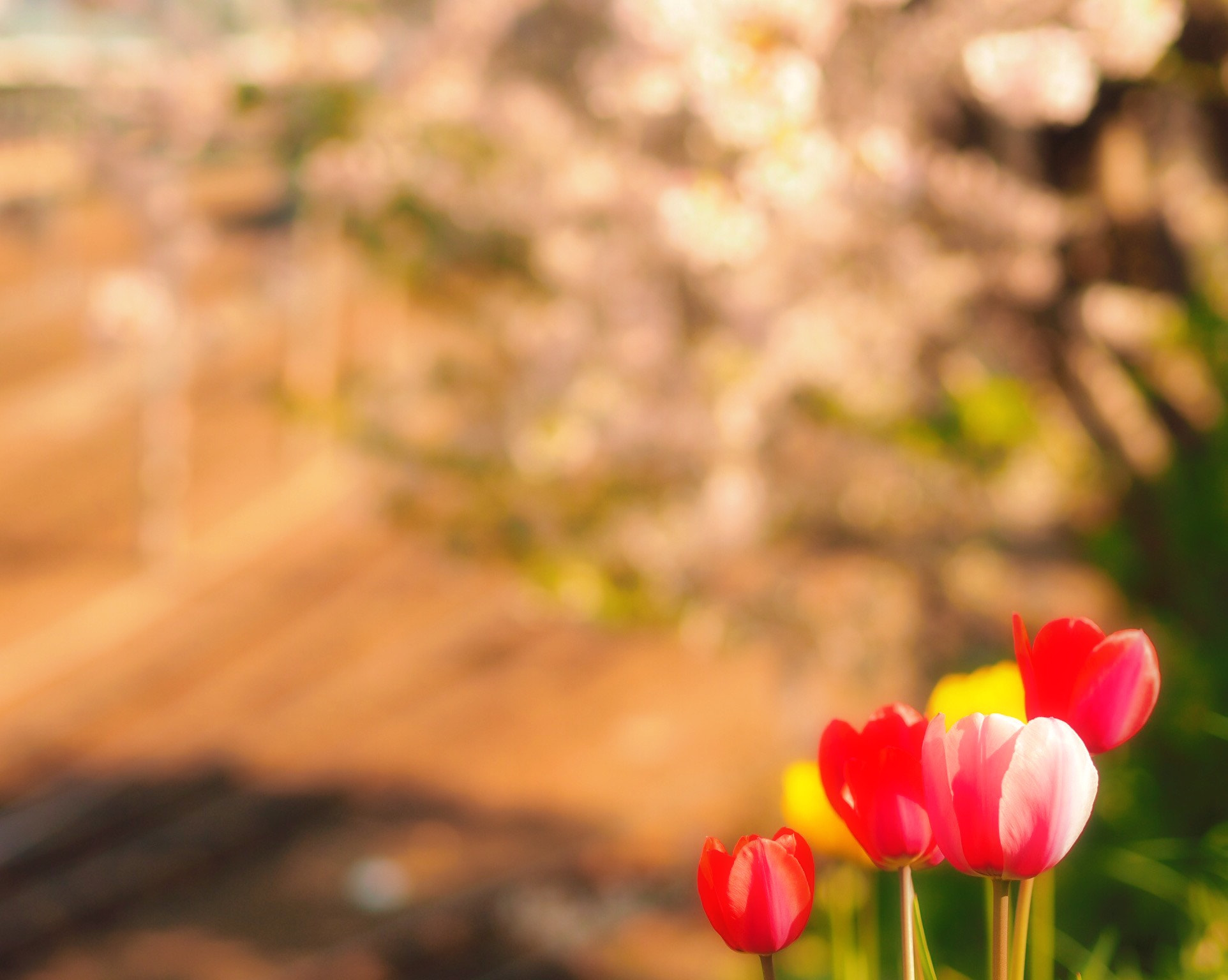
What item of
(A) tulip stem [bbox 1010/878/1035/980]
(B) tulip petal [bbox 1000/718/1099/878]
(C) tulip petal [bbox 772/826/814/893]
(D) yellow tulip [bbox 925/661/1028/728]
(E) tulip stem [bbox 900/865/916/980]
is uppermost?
(D) yellow tulip [bbox 925/661/1028/728]

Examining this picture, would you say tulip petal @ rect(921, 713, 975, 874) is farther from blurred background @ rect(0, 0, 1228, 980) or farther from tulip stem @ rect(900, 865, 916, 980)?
blurred background @ rect(0, 0, 1228, 980)

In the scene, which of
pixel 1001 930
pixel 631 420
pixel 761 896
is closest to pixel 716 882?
pixel 761 896

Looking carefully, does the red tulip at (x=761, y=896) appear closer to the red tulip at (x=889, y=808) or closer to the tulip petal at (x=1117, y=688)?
the red tulip at (x=889, y=808)

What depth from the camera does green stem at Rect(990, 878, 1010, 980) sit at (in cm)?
49

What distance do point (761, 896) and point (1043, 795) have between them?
0.13 m

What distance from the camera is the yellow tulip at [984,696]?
558 millimetres

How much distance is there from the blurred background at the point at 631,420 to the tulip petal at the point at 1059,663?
125 centimetres

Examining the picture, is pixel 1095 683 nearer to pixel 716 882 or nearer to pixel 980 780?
pixel 980 780

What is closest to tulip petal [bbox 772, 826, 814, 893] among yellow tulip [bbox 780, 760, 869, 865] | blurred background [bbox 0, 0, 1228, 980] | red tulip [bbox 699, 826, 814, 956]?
red tulip [bbox 699, 826, 814, 956]

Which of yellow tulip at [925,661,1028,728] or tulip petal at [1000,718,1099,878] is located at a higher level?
yellow tulip at [925,661,1028,728]

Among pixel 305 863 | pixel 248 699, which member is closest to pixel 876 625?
pixel 305 863

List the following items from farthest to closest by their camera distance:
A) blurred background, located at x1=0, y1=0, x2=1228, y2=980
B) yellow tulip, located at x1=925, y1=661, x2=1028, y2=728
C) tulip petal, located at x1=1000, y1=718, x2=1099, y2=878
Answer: blurred background, located at x1=0, y1=0, x2=1228, y2=980 < yellow tulip, located at x1=925, y1=661, x2=1028, y2=728 < tulip petal, located at x1=1000, y1=718, x2=1099, y2=878

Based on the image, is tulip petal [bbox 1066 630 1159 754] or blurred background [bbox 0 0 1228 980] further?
blurred background [bbox 0 0 1228 980]

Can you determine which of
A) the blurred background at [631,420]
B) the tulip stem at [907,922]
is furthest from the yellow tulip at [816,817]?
the blurred background at [631,420]
